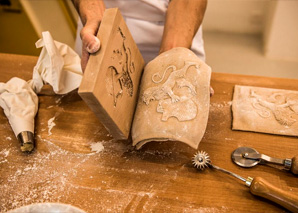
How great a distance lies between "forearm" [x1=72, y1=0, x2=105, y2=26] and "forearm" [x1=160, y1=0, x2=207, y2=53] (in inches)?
9.4

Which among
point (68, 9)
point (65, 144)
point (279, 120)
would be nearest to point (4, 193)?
point (65, 144)

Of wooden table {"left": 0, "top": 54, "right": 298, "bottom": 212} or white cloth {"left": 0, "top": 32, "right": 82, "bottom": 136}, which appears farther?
white cloth {"left": 0, "top": 32, "right": 82, "bottom": 136}

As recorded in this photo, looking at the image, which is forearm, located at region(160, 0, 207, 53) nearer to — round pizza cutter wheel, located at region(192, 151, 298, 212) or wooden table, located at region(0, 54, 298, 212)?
wooden table, located at region(0, 54, 298, 212)

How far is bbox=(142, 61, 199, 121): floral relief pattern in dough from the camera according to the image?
2.04 ft

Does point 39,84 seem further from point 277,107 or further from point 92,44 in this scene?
point 277,107

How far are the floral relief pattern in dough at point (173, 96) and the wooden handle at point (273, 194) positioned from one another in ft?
0.71

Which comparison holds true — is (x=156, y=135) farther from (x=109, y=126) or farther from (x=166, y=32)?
(x=166, y=32)

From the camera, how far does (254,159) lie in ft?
2.12

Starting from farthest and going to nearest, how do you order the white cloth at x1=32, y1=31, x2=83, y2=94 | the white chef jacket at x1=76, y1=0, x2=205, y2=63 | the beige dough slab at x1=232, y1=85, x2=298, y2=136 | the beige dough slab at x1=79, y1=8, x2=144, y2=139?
the white chef jacket at x1=76, y1=0, x2=205, y2=63
the white cloth at x1=32, y1=31, x2=83, y2=94
the beige dough slab at x1=232, y1=85, x2=298, y2=136
the beige dough slab at x1=79, y1=8, x2=144, y2=139

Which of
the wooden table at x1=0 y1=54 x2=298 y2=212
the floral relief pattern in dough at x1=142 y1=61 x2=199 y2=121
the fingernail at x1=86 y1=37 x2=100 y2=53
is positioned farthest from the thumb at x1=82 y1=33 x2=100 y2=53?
the wooden table at x1=0 y1=54 x2=298 y2=212

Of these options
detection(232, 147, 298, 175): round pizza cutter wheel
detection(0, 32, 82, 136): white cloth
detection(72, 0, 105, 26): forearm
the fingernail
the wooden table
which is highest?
detection(72, 0, 105, 26): forearm

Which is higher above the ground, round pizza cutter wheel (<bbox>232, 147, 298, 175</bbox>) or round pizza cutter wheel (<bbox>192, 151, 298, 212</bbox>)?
round pizza cutter wheel (<bbox>232, 147, 298, 175</bbox>)

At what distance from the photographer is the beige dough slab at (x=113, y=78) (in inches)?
20.7

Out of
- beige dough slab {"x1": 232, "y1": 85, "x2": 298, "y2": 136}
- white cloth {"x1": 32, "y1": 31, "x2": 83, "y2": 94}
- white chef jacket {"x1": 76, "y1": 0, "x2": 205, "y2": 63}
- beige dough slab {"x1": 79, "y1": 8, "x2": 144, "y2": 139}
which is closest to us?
beige dough slab {"x1": 79, "y1": 8, "x2": 144, "y2": 139}
